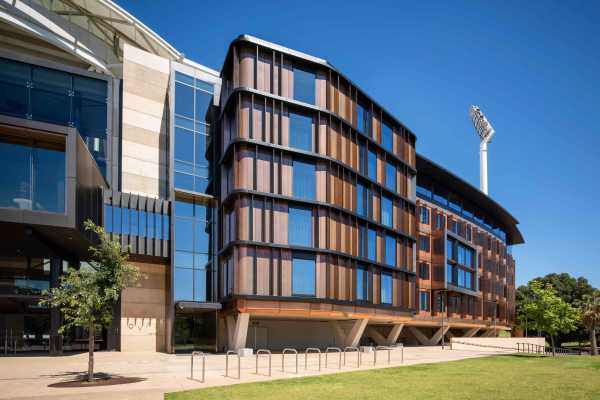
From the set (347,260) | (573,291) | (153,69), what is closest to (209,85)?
(153,69)

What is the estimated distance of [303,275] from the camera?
139 feet

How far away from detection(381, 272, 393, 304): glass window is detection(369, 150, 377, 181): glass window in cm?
926

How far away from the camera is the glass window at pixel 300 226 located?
42.5 meters

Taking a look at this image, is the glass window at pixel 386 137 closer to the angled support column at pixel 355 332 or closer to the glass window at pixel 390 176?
the glass window at pixel 390 176

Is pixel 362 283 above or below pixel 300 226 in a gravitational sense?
below

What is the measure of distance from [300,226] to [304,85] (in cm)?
1152

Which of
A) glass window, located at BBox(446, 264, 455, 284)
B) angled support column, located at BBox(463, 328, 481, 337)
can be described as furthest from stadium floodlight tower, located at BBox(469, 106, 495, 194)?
glass window, located at BBox(446, 264, 455, 284)

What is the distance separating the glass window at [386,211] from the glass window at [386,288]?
16.3 ft

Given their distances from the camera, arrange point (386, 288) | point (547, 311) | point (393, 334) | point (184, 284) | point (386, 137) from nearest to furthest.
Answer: point (184, 284), point (547, 311), point (386, 288), point (386, 137), point (393, 334)

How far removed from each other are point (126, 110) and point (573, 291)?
97.5 meters

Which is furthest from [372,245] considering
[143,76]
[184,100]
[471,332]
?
[471,332]

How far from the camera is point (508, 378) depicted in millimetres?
24281

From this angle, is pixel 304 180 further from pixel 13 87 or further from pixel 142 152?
pixel 13 87

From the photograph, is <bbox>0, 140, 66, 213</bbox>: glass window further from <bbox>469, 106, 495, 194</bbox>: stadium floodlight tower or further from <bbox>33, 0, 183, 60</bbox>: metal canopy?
<bbox>469, 106, 495, 194</bbox>: stadium floodlight tower
